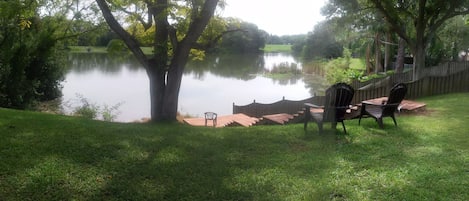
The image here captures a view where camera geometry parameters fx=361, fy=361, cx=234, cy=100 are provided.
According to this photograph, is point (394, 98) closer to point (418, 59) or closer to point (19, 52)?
point (418, 59)

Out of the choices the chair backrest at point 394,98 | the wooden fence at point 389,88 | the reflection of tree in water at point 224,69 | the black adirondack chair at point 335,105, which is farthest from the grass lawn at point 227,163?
the reflection of tree in water at point 224,69

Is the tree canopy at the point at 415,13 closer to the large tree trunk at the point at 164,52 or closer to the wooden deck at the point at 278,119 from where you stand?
the wooden deck at the point at 278,119

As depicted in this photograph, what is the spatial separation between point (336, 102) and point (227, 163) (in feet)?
9.32

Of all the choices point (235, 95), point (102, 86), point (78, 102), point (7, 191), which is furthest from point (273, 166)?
point (102, 86)

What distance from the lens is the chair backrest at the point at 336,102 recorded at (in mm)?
6520

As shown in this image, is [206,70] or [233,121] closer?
[233,121]

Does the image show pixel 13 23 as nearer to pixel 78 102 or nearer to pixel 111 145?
pixel 78 102

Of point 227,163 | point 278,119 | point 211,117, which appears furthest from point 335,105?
point 211,117

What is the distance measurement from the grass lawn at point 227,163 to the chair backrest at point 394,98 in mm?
654

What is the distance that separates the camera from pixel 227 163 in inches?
186

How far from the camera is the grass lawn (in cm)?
379

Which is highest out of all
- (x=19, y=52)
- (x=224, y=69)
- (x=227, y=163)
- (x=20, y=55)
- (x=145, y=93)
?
(x=19, y=52)

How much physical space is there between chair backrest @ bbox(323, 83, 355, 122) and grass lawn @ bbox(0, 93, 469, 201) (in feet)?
1.21

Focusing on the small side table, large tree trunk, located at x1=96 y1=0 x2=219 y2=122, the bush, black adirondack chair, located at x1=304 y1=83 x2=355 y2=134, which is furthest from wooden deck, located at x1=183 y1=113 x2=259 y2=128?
the bush
